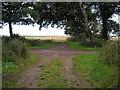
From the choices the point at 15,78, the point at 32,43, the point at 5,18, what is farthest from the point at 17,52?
the point at 5,18

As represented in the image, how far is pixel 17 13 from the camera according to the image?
2659 cm

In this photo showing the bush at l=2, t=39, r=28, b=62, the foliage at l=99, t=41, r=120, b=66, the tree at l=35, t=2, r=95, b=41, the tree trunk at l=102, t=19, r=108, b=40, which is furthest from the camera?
the tree trunk at l=102, t=19, r=108, b=40

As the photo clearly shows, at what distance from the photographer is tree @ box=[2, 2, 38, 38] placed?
25.5 m

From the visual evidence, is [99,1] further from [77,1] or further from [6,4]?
[6,4]

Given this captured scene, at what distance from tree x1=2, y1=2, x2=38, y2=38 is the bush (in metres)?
14.7

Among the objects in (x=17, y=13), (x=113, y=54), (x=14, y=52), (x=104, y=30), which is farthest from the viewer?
(x=104, y=30)

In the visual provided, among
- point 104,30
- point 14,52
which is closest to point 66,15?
point 104,30

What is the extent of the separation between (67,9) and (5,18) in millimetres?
9630

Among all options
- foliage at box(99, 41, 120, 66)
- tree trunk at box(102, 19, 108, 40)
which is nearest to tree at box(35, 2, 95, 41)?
tree trunk at box(102, 19, 108, 40)

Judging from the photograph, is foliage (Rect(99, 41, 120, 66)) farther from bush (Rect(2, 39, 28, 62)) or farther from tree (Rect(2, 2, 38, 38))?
tree (Rect(2, 2, 38, 38))

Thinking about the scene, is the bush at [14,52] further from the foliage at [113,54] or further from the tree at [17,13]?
the tree at [17,13]

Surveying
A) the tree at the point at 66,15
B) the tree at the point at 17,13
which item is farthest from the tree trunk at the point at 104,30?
the tree at the point at 17,13

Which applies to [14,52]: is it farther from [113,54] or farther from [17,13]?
[17,13]

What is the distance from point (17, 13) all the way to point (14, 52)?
17.0 metres
